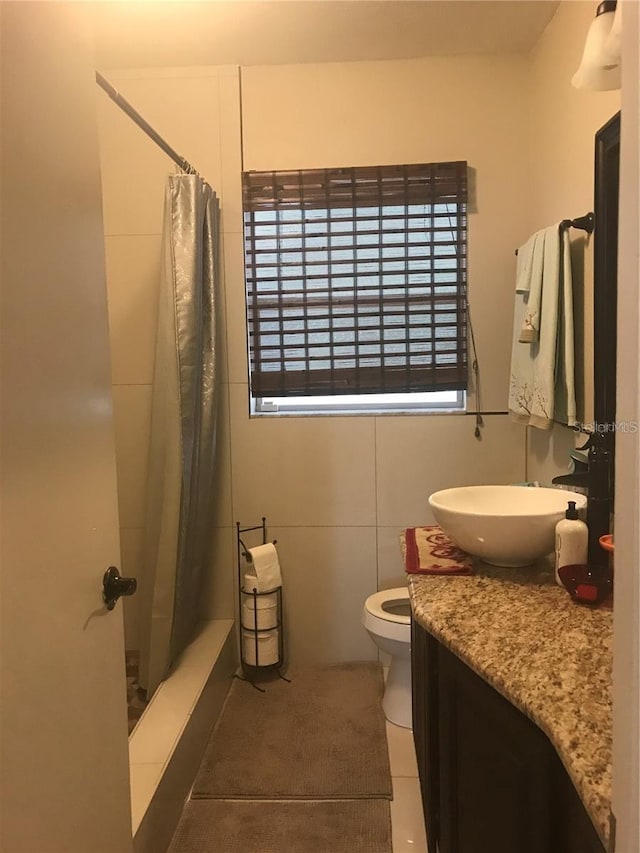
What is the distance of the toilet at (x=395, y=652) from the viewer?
2.27 metres

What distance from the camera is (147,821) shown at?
1622 mm

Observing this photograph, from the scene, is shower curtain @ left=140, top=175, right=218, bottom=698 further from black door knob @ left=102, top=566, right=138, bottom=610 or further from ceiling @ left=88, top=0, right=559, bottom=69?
black door knob @ left=102, top=566, right=138, bottom=610

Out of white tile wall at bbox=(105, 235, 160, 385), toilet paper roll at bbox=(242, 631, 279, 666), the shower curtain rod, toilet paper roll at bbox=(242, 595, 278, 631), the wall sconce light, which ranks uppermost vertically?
the shower curtain rod

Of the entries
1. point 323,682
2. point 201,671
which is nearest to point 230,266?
point 201,671

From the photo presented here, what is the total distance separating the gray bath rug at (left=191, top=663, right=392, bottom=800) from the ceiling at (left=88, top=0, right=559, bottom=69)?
256cm

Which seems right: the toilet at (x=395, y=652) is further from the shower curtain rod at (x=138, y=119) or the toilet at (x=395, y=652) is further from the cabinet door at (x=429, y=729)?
the shower curtain rod at (x=138, y=119)

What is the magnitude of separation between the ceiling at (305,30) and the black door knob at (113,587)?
1.90m

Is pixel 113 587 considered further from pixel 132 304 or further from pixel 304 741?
pixel 132 304

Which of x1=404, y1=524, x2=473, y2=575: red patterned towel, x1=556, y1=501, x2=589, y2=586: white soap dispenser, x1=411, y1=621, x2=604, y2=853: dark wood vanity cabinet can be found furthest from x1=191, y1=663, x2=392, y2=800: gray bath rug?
x1=556, y1=501, x2=589, y2=586: white soap dispenser

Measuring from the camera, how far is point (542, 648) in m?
1.18

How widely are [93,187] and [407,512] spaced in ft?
6.24

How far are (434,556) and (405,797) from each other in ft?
2.76

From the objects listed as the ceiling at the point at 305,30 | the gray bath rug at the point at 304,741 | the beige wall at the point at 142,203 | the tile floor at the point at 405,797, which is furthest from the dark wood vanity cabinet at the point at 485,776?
the ceiling at the point at 305,30

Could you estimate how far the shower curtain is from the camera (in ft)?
7.52
